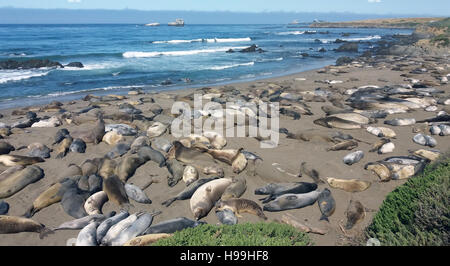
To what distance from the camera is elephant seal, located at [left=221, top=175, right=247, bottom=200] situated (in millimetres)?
5277

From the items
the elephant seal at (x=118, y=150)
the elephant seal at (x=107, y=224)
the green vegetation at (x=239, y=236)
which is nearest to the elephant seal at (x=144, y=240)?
the elephant seal at (x=107, y=224)

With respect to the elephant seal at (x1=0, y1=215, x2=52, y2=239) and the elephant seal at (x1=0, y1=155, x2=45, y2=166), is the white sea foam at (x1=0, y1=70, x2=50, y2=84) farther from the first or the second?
the elephant seal at (x1=0, y1=215, x2=52, y2=239)

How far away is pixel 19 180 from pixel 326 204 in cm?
539

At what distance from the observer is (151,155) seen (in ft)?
21.9

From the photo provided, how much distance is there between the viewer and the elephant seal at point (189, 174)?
5.83 m

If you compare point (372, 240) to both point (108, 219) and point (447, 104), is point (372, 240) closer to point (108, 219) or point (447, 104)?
point (108, 219)

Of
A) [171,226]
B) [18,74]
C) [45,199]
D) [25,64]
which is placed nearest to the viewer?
[171,226]

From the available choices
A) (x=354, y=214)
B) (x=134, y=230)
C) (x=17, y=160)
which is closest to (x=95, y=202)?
(x=134, y=230)

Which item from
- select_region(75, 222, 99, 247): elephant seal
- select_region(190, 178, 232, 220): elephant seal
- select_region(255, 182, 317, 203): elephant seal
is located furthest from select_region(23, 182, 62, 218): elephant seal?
select_region(255, 182, 317, 203): elephant seal

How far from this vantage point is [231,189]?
17.6 feet

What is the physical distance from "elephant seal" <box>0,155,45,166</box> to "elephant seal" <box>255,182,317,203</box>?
15.4 ft

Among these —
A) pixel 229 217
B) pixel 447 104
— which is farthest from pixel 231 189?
pixel 447 104

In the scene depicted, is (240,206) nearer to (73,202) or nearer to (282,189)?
(282,189)

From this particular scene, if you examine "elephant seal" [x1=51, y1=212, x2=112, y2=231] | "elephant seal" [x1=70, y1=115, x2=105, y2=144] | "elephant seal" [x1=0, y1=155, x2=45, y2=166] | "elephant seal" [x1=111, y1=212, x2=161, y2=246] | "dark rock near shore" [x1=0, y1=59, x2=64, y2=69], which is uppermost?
"dark rock near shore" [x1=0, y1=59, x2=64, y2=69]
